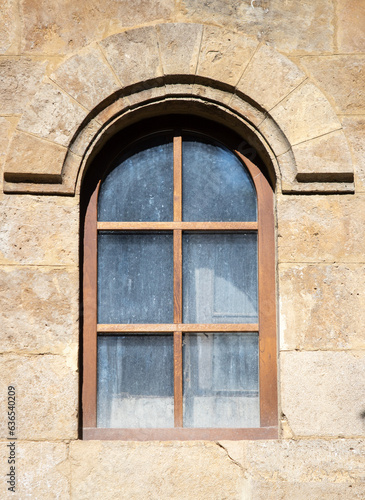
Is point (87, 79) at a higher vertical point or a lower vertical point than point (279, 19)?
lower

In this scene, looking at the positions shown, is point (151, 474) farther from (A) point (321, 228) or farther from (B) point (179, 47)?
(B) point (179, 47)

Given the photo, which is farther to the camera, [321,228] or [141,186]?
[141,186]

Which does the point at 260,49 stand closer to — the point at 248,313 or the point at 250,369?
the point at 248,313

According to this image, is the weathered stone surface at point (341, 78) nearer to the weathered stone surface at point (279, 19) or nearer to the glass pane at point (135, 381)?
the weathered stone surface at point (279, 19)

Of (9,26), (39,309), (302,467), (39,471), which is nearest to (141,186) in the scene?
(39,309)

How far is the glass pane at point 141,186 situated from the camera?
11.3 feet

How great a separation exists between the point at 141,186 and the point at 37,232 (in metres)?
0.63

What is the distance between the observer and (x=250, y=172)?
3463 millimetres

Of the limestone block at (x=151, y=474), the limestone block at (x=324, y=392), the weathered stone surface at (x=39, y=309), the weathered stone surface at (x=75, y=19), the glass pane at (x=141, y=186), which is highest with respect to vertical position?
the weathered stone surface at (x=75, y=19)

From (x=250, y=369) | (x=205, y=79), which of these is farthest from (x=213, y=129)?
(x=250, y=369)

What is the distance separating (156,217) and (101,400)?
1.01 m

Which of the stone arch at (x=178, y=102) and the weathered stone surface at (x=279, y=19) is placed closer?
the stone arch at (x=178, y=102)

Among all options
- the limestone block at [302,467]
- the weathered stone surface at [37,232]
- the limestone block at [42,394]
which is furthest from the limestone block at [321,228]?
the limestone block at [42,394]

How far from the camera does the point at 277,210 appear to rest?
3.28m
